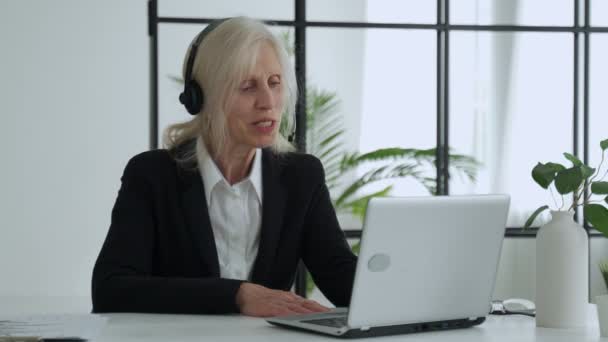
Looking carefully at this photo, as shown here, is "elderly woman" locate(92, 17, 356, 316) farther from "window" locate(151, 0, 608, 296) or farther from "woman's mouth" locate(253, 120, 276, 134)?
"window" locate(151, 0, 608, 296)

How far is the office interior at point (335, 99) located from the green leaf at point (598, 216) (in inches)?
124

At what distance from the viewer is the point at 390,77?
5070 mm

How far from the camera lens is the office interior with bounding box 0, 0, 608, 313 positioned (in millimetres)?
4988

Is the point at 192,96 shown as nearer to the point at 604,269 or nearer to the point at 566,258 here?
the point at 566,258

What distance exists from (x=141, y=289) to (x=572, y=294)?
955 mm

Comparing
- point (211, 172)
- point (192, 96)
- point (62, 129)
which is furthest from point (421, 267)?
point (62, 129)

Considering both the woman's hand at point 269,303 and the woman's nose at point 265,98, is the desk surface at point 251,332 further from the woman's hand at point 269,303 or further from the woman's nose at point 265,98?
the woman's nose at point 265,98

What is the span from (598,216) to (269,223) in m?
0.88

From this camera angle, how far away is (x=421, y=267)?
1.72 metres

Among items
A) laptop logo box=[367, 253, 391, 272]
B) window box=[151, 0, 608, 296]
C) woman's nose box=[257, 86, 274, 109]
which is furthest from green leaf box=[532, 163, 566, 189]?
window box=[151, 0, 608, 296]

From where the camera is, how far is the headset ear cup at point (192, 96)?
240 centimetres

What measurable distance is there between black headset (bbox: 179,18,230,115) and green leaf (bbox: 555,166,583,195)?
3.35 ft

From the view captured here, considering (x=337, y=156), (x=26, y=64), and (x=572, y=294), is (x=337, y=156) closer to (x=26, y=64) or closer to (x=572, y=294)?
(x=26, y=64)

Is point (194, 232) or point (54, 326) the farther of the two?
point (194, 232)
